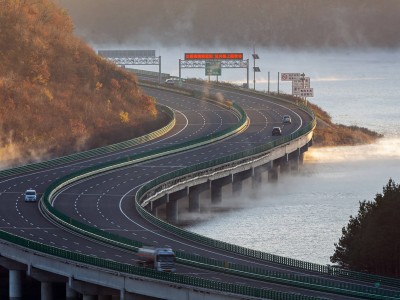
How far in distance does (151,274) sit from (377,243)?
19.2 m

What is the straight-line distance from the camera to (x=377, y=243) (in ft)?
374

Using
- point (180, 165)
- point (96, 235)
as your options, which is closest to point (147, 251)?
point (96, 235)

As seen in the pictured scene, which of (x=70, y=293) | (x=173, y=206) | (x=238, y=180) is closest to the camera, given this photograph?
(x=70, y=293)

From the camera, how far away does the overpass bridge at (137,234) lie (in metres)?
103

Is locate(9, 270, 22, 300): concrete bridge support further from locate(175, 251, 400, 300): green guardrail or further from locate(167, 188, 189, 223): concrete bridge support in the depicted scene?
locate(167, 188, 189, 223): concrete bridge support

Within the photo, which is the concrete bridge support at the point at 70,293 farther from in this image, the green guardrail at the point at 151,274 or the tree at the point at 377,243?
the tree at the point at 377,243

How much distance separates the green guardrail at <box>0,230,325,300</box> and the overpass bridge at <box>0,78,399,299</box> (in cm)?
8

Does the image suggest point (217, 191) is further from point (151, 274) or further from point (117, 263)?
point (151, 274)

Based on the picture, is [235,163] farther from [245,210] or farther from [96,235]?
[96,235]

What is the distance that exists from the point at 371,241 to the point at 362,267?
2.25m

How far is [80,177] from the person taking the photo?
166750 millimetres

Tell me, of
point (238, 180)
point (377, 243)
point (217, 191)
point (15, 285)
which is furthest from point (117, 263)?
point (238, 180)

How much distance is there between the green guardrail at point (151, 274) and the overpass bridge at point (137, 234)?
3.1 inches

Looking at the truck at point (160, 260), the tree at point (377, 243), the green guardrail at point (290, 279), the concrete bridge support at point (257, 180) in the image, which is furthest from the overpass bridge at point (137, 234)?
the tree at point (377, 243)
